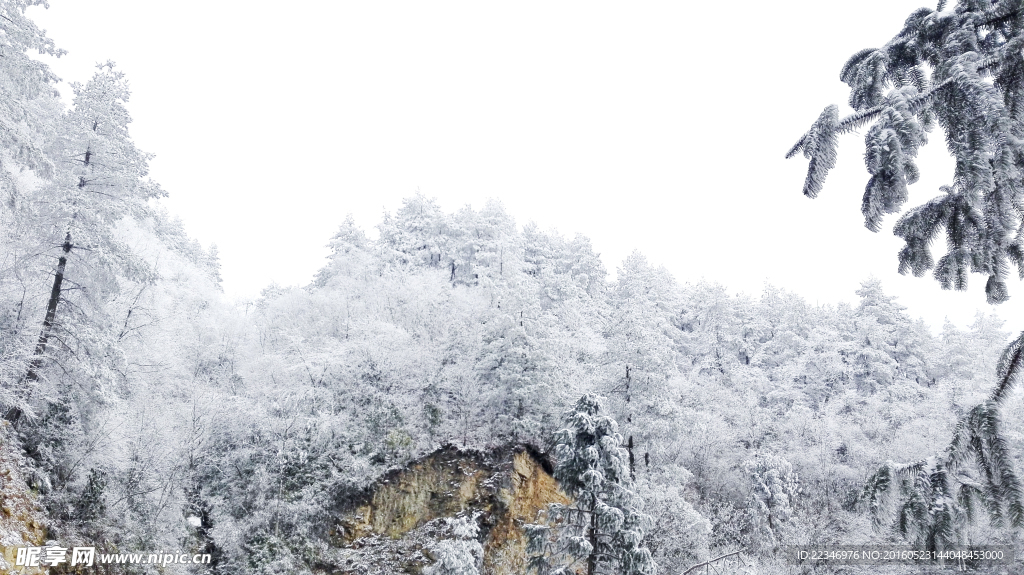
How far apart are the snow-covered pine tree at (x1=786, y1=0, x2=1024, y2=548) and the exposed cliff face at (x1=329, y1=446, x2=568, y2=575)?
20.2m

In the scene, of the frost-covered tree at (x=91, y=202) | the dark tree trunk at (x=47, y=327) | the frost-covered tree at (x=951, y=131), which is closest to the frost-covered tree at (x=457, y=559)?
the frost-covered tree at (x=91, y=202)

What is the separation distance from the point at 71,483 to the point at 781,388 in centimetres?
3991

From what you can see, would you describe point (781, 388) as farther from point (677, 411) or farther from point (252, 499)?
point (252, 499)

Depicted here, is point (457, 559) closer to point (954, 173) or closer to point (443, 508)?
point (443, 508)

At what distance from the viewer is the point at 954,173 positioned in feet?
13.7

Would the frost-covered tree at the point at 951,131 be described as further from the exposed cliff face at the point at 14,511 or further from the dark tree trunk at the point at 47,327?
the dark tree trunk at the point at 47,327

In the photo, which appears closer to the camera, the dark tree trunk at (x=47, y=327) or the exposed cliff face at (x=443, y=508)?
the dark tree trunk at (x=47, y=327)

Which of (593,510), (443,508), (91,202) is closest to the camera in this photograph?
(593,510)

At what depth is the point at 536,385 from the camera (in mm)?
25594

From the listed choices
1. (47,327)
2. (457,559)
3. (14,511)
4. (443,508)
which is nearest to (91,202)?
(47,327)

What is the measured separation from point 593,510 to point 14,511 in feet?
51.9

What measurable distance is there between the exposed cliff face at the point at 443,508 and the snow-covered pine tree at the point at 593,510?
6902 millimetres

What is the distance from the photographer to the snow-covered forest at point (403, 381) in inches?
661

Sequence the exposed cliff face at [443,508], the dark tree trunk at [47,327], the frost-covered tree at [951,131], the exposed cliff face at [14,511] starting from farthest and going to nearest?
1. the exposed cliff face at [443,508]
2. the dark tree trunk at [47,327]
3. the exposed cliff face at [14,511]
4. the frost-covered tree at [951,131]
